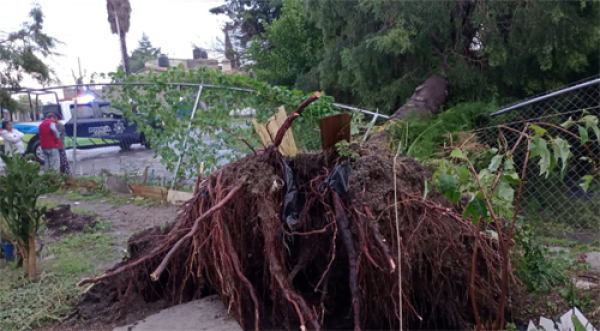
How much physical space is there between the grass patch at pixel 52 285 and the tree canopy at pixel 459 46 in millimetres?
5576

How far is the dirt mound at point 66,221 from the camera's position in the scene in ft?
20.2

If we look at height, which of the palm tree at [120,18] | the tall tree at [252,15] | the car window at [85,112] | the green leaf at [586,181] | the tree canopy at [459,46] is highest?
the palm tree at [120,18]

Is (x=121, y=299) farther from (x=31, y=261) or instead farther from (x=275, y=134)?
(x=275, y=134)

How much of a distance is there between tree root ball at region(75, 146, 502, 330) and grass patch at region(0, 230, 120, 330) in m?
0.31

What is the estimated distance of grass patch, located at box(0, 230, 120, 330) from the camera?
11.0 feet

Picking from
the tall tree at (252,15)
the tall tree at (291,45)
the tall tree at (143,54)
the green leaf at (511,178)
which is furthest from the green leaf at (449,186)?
the tall tree at (143,54)

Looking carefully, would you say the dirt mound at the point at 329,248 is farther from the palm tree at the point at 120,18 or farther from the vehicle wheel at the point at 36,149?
the palm tree at the point at 120,18

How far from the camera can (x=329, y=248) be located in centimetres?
318

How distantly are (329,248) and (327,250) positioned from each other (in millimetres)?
24

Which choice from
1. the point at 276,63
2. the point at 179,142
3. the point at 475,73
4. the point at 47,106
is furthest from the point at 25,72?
the point at 475,73

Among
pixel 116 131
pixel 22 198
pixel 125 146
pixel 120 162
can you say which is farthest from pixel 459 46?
pixel 116 131

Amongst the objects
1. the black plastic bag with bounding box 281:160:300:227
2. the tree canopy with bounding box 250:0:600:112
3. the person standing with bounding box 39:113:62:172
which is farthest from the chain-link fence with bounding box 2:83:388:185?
the black plastic bag with bounding box 281:160:300:227

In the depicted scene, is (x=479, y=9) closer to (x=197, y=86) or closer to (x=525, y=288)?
(x=197, y=86)

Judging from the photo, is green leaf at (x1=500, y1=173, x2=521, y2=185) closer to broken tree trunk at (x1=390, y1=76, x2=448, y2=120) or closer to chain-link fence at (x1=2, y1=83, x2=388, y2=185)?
chain-link fence at (x1=2, y1=83, x2=388, y2=185)
